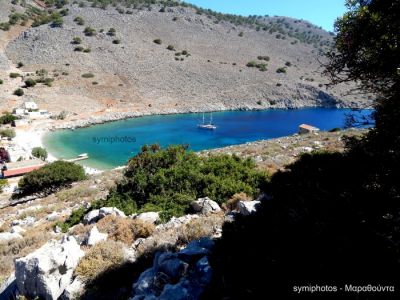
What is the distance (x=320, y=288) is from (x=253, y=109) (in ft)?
263

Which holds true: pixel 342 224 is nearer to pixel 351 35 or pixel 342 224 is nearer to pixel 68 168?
pixel 351 35

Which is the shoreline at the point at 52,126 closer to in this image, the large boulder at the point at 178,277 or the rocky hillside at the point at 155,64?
the rocky hillside at the point at 155,64

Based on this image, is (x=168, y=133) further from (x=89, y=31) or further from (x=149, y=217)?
(x=89, y=31)

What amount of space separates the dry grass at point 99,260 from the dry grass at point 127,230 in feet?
1.94

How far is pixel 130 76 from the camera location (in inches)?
3167

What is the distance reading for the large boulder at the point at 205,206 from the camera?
32.4 feet

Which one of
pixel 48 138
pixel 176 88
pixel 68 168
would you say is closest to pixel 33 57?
pixel 176 88

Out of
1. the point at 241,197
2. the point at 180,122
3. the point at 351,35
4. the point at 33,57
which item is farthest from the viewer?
the point at 33,57

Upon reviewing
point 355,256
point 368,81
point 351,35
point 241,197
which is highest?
point 351,35

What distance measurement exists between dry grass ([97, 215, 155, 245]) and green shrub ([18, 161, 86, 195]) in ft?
49.9

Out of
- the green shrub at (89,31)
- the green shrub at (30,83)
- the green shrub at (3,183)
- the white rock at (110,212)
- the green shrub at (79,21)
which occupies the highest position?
the green shrub at (79,21)

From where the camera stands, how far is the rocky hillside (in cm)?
7162

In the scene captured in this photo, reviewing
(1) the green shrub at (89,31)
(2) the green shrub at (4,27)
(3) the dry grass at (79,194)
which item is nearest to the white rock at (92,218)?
(3) the dry grass at (79,194)

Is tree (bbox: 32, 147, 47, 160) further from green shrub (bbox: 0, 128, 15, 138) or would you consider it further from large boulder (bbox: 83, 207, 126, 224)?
large boulder (bbox: 83, 207, 126, 224)
